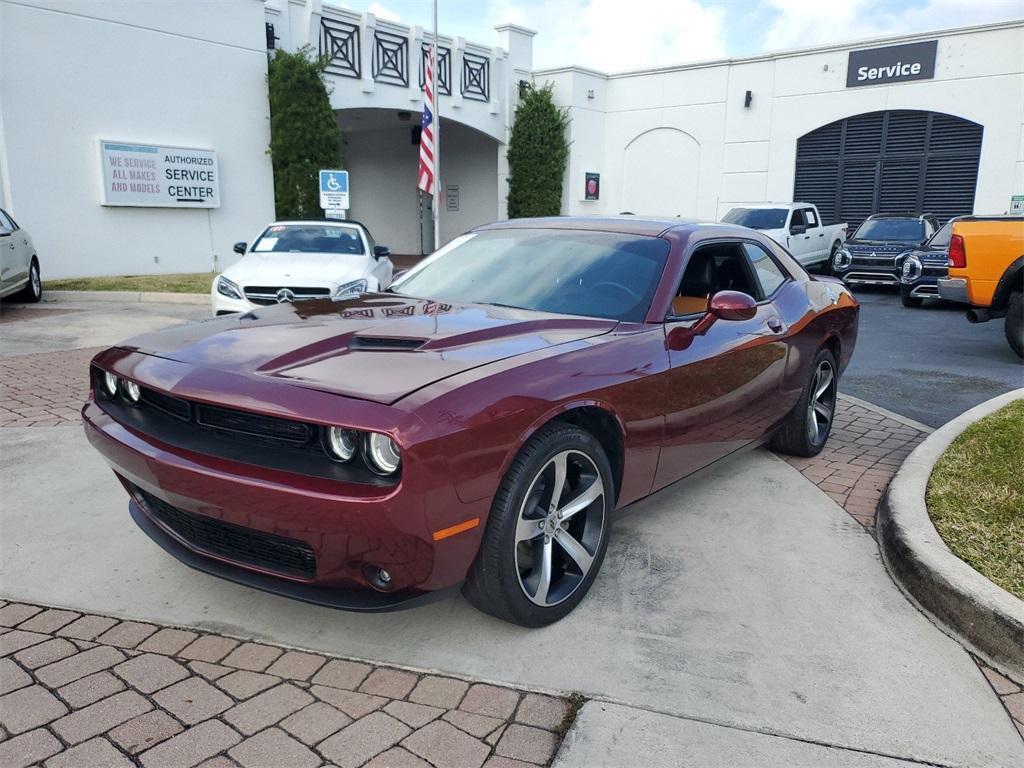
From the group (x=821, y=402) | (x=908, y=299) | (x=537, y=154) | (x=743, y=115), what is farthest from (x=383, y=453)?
(x=743, y=115)

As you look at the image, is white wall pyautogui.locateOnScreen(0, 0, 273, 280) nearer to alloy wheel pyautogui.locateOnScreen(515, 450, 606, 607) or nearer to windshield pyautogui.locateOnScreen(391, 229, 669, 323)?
windshield pyautogui.locateOnScreen(391, 229, 669, 323)

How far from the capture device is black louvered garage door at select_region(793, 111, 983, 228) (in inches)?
775

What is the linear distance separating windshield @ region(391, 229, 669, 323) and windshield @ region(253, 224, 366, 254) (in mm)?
6057

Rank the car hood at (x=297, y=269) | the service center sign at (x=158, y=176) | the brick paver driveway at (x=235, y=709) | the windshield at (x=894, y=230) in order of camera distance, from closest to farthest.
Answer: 1. the brick paver driveway at (x=235, y=709)
2. the car hood at (x=297, y=269)
3. the service center sign at (x=158, y=176)
4. the windshield at (x=894, y=230)

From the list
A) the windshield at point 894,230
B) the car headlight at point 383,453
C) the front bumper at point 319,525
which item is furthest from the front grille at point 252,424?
the windshield at point 894,230

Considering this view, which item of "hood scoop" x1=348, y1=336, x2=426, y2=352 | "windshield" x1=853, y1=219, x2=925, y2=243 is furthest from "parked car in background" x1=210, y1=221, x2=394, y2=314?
"windshield" x1=853, y1=219, x2=925, y2=243

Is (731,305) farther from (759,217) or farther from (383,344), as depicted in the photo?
(759,217)

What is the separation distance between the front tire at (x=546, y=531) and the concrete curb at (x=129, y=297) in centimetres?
1074

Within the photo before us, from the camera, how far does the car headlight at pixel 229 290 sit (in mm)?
8594

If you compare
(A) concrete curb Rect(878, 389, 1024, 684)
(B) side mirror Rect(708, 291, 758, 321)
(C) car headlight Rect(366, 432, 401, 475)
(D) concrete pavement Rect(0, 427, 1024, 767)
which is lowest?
(D) concrete pavement Rect(0, 427, 1024, 767)

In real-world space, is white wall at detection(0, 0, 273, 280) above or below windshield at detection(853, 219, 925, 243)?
above

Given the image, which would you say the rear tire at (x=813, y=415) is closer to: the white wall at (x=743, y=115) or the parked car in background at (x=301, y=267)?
the parked car in background at (x=301, y=267)

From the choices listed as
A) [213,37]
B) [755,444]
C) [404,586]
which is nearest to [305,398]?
[404,586]

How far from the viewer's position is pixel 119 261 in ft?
51.3
